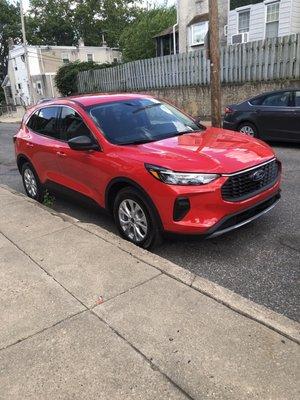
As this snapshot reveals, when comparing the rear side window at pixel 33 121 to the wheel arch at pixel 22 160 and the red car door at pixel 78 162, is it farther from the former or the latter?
the red car door at pixel 78 162

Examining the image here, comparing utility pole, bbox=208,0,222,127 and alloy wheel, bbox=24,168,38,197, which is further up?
utility pole, bbox=208,0,222,127

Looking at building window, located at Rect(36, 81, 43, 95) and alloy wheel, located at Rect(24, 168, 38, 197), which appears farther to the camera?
building window, located at Rect(36, 81, 43, 95)

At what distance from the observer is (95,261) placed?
13.3ft

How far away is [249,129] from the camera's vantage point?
35.4 feet

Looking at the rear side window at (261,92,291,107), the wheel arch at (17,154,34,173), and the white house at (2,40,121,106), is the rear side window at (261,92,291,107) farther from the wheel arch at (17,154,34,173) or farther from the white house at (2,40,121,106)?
the white house at (2,40,121,106)

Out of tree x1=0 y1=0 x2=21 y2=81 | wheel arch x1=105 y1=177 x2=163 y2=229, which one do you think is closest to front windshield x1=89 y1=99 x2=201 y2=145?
wheel arch x1=105 y1=177 x2=163 y2=229

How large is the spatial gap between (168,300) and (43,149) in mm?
3630

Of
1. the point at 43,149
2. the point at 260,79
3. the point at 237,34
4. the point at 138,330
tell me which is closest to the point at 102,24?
the point at 237,34

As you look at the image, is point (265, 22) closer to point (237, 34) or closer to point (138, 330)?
point (237, 34)

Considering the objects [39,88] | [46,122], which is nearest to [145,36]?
[39,88]

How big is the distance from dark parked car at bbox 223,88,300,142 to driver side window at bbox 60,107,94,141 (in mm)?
6068

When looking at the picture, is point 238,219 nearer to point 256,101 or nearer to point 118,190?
point 118,190

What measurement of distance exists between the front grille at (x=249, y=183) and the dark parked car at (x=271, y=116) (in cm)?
564

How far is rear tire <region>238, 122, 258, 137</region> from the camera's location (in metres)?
10.6
